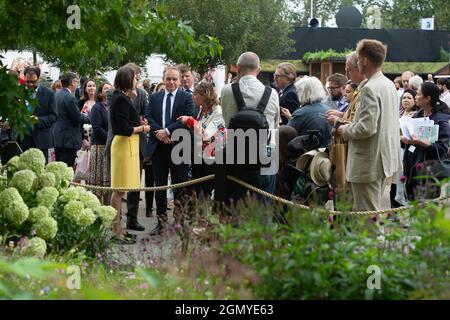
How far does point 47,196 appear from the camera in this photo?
8180 mm

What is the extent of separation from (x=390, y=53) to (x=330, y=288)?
32692 mm

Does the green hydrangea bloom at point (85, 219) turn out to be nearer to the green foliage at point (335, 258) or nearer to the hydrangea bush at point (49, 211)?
the hydrangea bush at point (49, 211)

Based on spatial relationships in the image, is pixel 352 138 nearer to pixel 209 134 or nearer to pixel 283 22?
pixel 209 134

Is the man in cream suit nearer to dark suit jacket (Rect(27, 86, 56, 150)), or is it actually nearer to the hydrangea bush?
the hydrangea bush

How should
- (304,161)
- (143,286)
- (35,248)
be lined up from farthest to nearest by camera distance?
(304,161) → (35,248) → (143,286)

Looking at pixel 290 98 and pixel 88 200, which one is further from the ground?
pixel 290 98

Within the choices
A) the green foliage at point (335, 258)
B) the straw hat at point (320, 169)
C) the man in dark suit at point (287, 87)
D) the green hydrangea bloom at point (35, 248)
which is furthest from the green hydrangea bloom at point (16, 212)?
the man in dark suit at point (287, 87)

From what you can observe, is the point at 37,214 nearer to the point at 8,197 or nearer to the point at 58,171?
the point at 8,197

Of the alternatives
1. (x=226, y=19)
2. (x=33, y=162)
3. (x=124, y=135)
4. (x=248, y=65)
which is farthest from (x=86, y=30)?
(x=226, y=19)

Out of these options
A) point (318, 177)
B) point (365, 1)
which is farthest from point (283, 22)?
point (365, 1)

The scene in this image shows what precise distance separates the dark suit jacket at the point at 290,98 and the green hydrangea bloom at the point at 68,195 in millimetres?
3788

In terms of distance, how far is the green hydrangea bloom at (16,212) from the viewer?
7633mm

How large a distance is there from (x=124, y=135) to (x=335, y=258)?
644 centimetres

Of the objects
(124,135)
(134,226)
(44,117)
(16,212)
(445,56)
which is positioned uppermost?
(445,56)
